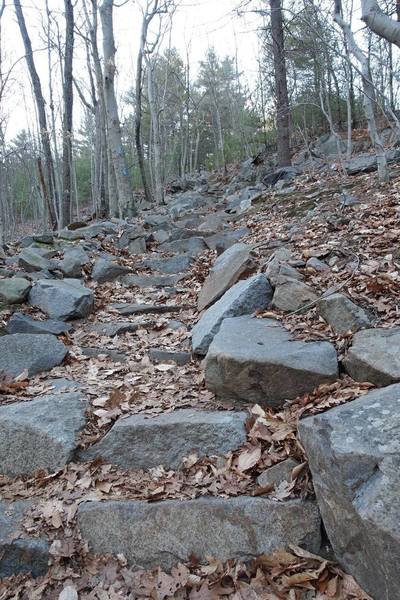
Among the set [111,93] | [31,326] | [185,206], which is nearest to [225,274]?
[31,326]

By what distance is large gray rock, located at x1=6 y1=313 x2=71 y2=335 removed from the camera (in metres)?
5.32

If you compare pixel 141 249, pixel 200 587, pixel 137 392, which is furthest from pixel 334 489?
pixel 141 249

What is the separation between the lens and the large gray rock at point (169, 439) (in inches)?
128

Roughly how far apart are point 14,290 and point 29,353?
1755 mm

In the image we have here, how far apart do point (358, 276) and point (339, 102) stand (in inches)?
824

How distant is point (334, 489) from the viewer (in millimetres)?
2371

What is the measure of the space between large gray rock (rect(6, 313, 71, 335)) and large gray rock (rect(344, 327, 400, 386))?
348 cm

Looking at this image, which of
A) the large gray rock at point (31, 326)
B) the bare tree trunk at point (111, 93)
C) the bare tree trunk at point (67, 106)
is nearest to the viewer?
the large gray rock at point (31, 326)

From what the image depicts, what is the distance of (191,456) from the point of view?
10.6ft

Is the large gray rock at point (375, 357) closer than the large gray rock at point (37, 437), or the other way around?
the large gray rock at point (375, 357)

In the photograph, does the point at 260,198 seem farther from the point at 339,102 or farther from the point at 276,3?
the point at 339,102

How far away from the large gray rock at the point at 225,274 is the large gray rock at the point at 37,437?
2420 mm

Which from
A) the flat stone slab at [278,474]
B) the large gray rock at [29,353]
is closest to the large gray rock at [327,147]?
the large gray rock at [29,353]

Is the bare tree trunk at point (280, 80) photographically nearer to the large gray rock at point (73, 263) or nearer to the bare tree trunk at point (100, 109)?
the bare tree trunk at point (100, 109)
